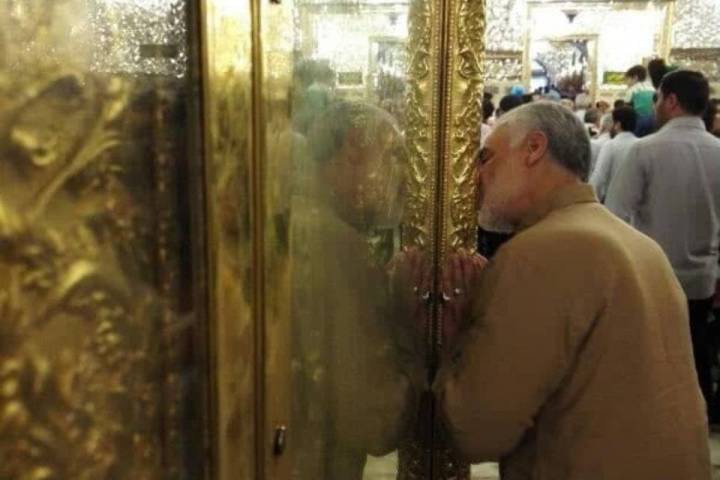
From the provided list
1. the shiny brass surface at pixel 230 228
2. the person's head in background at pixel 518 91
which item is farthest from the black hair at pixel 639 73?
the shiny brass surface at pixel 230 228

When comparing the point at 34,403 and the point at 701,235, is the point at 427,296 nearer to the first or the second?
the point at 34,403

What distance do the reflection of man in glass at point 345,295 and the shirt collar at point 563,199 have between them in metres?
0.27

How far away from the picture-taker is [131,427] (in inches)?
22.2

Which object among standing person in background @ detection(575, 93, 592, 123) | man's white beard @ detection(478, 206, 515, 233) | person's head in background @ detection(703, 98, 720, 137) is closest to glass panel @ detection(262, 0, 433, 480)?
man's white beard @ detection(478, 206, 515, 233)

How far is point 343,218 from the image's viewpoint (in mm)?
1141

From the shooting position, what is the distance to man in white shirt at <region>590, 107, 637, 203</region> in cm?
373

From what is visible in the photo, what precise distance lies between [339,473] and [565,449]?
1.19 ft

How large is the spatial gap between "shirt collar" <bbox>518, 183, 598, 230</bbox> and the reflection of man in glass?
10.5 inches

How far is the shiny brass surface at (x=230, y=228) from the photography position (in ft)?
2.06

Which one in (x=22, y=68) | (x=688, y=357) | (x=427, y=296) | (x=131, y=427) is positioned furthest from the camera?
(x=427, y=296)

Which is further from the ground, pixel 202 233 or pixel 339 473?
pixel 202 233

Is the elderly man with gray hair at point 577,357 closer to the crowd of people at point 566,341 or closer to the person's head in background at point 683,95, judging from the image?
the crowd of people at point 566,341

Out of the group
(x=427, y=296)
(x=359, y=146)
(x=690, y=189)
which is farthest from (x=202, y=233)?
(x=690, y=189)

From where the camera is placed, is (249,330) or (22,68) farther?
(249,330)
